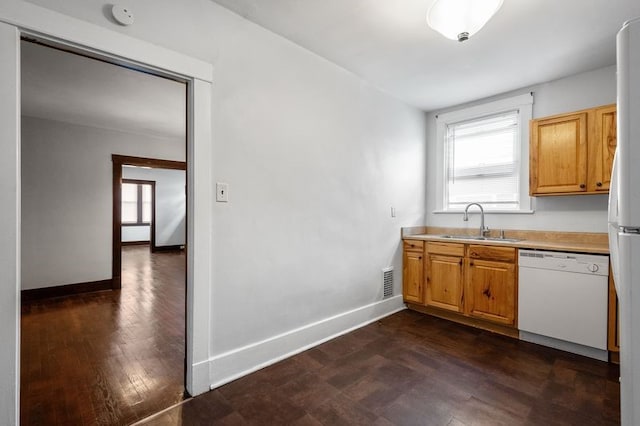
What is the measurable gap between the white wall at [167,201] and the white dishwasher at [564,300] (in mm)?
9323

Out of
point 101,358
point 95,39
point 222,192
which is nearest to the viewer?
point 95,39

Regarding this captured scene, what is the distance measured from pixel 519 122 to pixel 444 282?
1.94m

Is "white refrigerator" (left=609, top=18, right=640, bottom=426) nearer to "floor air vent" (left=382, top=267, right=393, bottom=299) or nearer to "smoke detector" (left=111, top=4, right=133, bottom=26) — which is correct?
"smoke detector" (left=111, top=4, right=133, bottom=26)

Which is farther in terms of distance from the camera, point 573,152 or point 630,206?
point 573,152

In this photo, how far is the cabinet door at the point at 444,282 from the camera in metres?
3.08

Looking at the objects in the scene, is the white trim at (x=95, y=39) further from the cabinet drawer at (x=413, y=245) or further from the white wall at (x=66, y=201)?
the white wall at (x=66, y=201)

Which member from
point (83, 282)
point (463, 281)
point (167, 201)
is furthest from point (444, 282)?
point (167, 201)

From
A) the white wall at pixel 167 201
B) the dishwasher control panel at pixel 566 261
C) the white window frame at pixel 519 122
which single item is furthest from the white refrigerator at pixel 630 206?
the white wall at pixel 167 201

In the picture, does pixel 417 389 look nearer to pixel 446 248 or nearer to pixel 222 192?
pixel 446 248

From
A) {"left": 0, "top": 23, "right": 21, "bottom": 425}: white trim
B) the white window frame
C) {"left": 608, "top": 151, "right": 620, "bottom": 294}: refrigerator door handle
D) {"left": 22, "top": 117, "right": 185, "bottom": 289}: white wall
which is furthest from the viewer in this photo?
{"left": 22, "top": 117, "right": 185, "bottom": 289}: white wall

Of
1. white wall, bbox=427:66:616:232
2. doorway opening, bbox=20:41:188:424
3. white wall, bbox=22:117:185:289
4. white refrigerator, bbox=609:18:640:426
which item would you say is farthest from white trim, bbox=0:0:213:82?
white wall, bbox=22:117:185:289

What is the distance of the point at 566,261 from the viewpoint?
8.05 feet

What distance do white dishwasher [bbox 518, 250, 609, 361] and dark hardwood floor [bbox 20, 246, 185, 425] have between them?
289 centimetres

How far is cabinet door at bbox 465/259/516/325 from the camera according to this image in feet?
9.00
